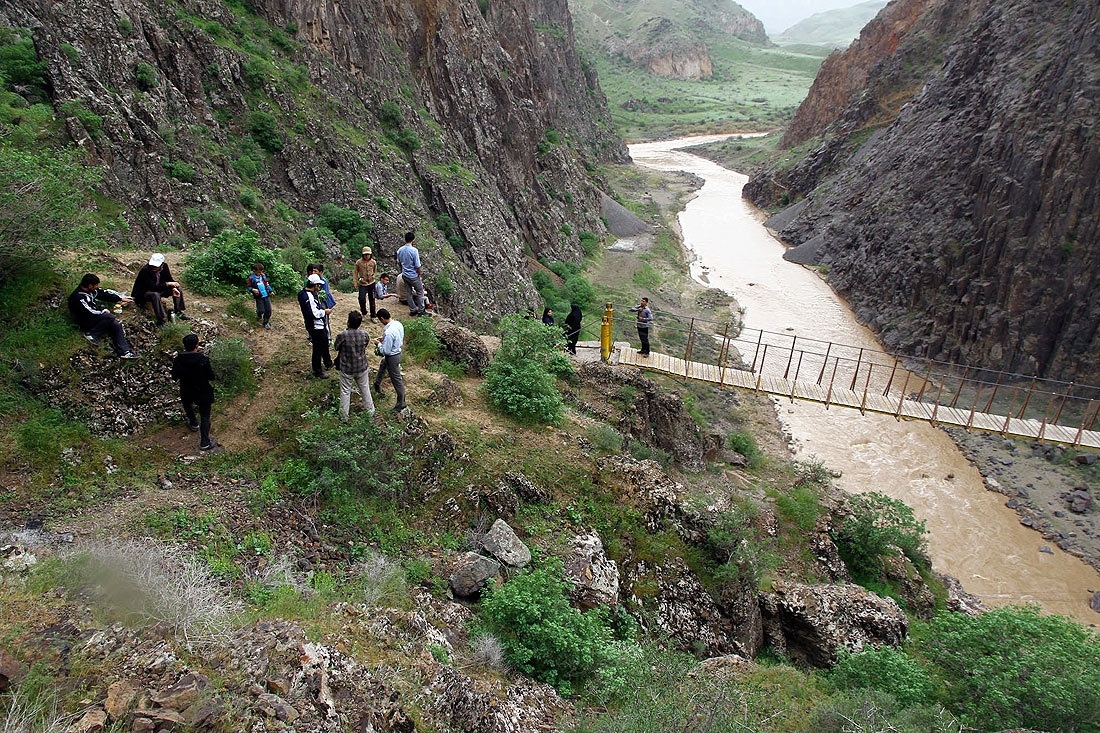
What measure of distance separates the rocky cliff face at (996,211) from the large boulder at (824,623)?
19832 mm

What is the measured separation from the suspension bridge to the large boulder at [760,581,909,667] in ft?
16.6

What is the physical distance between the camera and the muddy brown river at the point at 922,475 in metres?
17.8

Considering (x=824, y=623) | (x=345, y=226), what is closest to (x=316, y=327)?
(x=824, y=623)

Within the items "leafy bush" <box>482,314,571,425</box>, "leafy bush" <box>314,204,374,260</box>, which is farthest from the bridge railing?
"leafy bush" <box>482,314,571,425</box>

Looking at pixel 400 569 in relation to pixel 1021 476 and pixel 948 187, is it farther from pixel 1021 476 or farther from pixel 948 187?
pixel 948 187

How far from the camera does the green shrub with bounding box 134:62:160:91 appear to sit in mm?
16714

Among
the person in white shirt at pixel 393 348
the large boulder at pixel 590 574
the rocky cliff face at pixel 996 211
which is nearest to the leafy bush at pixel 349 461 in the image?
the person in white shirt at pixel 393 348

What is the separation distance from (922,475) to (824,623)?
558 inches

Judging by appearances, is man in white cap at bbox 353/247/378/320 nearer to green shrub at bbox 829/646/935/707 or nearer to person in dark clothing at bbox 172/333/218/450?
person in dark clothing at bbox 172/333/218/450

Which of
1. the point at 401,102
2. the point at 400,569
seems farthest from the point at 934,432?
the point at 401,102

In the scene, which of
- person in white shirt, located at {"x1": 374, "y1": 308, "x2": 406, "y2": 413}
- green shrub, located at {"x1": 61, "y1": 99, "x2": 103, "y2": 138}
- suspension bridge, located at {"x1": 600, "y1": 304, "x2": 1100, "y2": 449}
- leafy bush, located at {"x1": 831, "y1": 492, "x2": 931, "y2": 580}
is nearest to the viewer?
person in white shirt, located at {"x1": 374, "y1": 308, "x2": 406, "y2": 413}

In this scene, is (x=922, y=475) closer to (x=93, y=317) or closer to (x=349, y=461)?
(x=349, y=461)

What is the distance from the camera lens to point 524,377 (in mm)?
11219

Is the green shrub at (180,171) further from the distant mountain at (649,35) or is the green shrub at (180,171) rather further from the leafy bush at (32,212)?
the distant mountain at (649,35)
